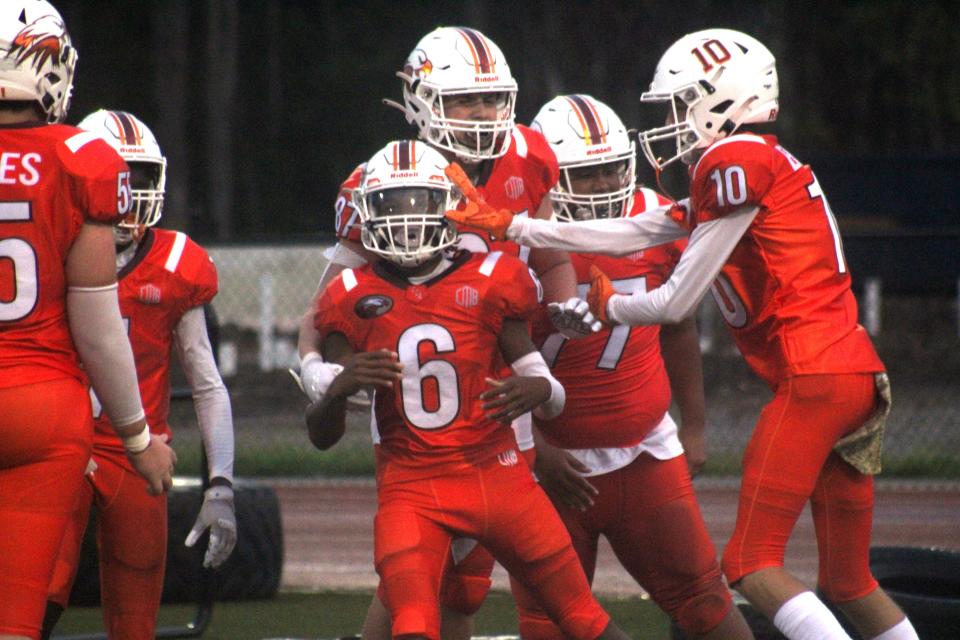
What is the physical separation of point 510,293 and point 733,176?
2.28 feet

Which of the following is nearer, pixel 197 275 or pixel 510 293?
pixel 510 293

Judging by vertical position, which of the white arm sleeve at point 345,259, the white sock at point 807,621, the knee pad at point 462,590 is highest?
the white arm sleeve at point 345,259

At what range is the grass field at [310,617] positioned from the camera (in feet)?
22.2

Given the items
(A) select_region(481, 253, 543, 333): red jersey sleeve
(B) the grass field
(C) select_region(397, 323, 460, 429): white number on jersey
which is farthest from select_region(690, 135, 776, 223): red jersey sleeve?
(B) the grass field

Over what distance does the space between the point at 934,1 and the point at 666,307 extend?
28878 mm

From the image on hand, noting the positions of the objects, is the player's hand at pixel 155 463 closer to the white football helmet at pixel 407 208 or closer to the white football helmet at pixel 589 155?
the white football helmet at pixel 407 208

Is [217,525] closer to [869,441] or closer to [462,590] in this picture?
[462,590]

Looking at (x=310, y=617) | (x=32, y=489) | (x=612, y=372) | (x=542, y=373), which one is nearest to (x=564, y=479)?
(x=612, y=372)

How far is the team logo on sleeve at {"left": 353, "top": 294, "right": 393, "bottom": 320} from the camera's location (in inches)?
182

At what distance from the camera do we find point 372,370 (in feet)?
14.7

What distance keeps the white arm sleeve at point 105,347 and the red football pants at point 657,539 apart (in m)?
1.53

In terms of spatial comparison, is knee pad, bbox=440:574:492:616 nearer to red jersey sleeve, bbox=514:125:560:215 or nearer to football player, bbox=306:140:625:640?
football player, bbox=306:140:625:640

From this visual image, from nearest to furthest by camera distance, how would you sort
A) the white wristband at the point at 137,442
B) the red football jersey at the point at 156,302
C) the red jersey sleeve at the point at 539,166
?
1. the white wristband at the point at 137,442
2. the red football jersey at the point at 156,302
3. the red jersey sleeve at the point at 539,166

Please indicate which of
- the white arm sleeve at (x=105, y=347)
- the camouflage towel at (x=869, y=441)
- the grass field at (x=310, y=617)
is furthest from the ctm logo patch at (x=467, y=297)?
the grass field at (x=310, y=617)
